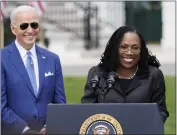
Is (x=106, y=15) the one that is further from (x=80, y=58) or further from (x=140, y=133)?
(x=140, y=133)

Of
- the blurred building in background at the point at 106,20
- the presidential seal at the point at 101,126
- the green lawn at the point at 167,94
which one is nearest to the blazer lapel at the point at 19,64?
the presidential seal at the point at 101,126

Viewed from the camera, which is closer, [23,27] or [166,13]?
[23,27]

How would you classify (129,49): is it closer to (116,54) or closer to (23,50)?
(116,54)

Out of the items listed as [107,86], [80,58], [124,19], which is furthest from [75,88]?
[124,19]

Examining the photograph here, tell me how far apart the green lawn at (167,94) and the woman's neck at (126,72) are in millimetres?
5187

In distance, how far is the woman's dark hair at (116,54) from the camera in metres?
4.92

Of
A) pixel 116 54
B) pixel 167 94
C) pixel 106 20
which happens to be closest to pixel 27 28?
pixel 116 54

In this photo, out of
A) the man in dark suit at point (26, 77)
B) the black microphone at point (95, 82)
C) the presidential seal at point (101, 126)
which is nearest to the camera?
the presidential seal at point (101, 126)

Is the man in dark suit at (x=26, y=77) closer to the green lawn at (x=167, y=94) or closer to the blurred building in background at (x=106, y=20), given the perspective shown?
the green lawn at (x=167, y=94)

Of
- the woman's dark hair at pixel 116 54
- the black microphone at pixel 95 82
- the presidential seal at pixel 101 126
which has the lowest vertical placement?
the presidential seal at pixel 101 126

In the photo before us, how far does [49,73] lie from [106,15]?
2373 centimetres

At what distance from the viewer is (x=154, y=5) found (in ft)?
94.3

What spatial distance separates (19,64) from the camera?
5164 millimetres

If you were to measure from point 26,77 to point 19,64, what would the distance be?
0.46 ft
